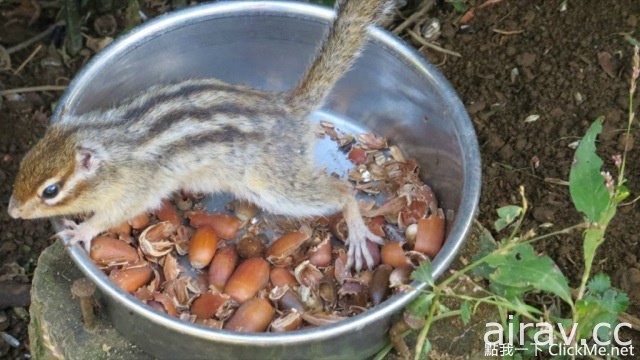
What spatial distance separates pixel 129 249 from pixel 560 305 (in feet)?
6.36

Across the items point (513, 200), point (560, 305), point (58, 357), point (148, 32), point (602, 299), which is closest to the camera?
point (602, 299)

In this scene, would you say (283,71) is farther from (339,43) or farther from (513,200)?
(513,200)

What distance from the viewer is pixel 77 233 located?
134 inches

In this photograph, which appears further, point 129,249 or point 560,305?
point 560,305

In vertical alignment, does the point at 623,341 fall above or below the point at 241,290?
below

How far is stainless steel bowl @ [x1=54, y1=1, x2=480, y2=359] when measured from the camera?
3203mm

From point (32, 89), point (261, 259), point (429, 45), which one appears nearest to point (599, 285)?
point (261, 259)

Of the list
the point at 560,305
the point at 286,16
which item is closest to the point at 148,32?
the point at 286,16

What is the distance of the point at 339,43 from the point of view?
141 inches

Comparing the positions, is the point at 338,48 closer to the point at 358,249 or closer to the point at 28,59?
the point at 358,249

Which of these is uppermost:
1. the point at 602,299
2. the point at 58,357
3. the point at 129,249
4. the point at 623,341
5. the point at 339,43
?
the point at 339,43

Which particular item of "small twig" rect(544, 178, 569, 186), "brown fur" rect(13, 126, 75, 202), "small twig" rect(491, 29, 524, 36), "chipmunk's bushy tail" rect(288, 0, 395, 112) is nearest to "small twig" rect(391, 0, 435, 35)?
"small twig" rect(491, 29, 524, 36)

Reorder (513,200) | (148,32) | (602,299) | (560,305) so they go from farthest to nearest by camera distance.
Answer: (513,200) < (560,305) < (148,32) < (602,299)

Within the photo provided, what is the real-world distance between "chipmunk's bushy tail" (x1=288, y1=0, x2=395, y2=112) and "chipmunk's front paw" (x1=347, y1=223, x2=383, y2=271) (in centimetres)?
53
